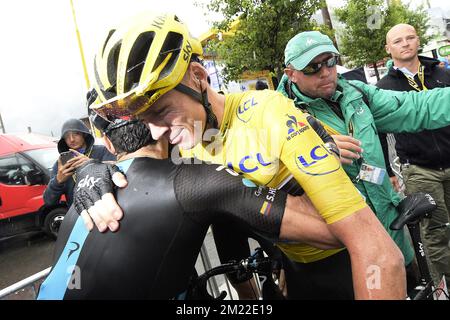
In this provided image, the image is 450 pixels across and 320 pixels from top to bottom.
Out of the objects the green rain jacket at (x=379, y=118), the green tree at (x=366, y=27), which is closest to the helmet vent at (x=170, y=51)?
the green rain jacket at (x=379, y=118)

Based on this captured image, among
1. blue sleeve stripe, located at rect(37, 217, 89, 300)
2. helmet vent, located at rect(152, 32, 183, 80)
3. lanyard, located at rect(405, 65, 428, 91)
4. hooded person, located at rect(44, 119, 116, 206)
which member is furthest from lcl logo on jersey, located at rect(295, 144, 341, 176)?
hooded person, located at rect(44, 119, 116, 206)

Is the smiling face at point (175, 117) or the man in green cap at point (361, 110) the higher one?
the smiling face at point (175, 117)

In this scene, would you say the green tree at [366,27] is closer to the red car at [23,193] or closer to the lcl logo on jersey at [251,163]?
the red car at [23,193]

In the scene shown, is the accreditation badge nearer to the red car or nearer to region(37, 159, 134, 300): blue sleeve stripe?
region(37, 159, 134, 300): blue sleeve stripe

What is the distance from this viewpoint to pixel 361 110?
2.07 meters

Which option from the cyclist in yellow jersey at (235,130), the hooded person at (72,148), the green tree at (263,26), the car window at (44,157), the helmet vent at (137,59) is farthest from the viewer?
the green tree at (263,26)

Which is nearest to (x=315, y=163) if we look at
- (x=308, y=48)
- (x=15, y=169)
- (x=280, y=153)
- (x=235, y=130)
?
(x=280, y=153)

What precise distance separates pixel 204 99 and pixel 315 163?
0.63m

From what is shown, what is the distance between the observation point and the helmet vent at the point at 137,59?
1331 mm

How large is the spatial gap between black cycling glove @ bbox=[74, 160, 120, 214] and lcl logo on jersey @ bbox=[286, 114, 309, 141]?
0.67 m

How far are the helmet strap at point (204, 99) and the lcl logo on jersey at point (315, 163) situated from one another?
1.71 ft

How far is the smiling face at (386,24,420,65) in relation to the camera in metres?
3.28
